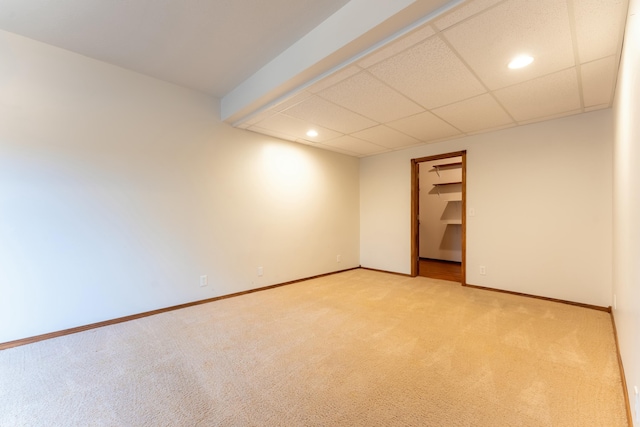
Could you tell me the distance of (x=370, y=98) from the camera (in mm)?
2824

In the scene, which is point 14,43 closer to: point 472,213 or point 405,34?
point 405,34

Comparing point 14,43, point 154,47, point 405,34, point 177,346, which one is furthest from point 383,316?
point 14,43

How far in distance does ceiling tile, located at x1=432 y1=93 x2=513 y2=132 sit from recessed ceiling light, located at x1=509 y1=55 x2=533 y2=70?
51 centimetres

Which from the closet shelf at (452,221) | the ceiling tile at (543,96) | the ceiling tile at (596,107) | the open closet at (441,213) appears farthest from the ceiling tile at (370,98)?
the closet shelf at (452,221)

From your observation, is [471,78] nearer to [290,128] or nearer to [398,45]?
[398,45]

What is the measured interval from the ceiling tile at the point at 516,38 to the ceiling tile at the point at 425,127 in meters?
1.04

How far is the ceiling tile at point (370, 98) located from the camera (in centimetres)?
253

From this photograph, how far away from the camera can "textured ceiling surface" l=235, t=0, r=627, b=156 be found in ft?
5.66

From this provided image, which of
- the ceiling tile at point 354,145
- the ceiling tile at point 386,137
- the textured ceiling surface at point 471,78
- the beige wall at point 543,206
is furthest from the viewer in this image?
the ceiling tile at point 354,145

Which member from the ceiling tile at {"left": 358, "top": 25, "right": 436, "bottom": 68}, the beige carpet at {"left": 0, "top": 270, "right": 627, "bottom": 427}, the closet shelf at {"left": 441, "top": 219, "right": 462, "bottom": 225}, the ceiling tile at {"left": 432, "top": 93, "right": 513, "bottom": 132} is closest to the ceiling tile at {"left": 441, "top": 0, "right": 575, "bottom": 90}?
the ceiling tile at {"left": 358, "top": 25, "right": 436, "bottom": 68}

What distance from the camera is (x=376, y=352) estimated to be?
7.09 feet

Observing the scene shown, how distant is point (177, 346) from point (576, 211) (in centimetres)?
454

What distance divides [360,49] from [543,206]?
315 centimetres

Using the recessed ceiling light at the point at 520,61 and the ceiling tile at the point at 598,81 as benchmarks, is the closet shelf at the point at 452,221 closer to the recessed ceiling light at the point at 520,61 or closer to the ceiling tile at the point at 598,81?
the ceiling tile at the point at 598,81
